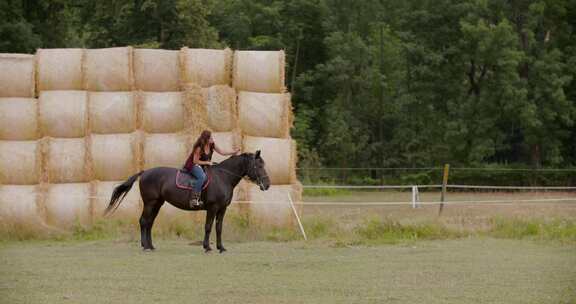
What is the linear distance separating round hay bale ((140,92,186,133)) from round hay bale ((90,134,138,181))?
470mm

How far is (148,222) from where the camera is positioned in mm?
16422

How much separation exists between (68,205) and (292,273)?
7.46 m

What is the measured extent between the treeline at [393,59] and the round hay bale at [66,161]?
17288 millimetres

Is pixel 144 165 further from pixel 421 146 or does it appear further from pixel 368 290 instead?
pixel 421 146

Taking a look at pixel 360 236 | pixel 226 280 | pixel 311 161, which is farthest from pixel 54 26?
pixel 226 280

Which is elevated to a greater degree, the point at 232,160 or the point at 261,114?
the point at 261,114

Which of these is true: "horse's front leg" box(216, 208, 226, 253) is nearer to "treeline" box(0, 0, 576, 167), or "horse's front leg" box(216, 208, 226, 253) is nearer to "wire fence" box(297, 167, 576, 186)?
"wire fence" box(297, 167, 576, 186)

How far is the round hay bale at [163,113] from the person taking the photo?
19.5 m

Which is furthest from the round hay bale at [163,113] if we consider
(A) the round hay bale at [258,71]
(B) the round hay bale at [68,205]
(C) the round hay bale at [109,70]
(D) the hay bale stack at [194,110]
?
(B) the round hay bale at [68,205]

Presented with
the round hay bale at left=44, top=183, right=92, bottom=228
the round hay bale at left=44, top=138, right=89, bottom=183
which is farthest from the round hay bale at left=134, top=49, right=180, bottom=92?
the round hay bale at left=44, top=183, right=92, bottom=228

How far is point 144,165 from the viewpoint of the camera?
→ 63.4 ft

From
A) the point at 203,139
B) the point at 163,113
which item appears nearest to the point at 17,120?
the point at 163,113

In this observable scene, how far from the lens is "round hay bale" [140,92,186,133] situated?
64.0 ft

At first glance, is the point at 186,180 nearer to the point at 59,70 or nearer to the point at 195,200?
the point at 195,200
